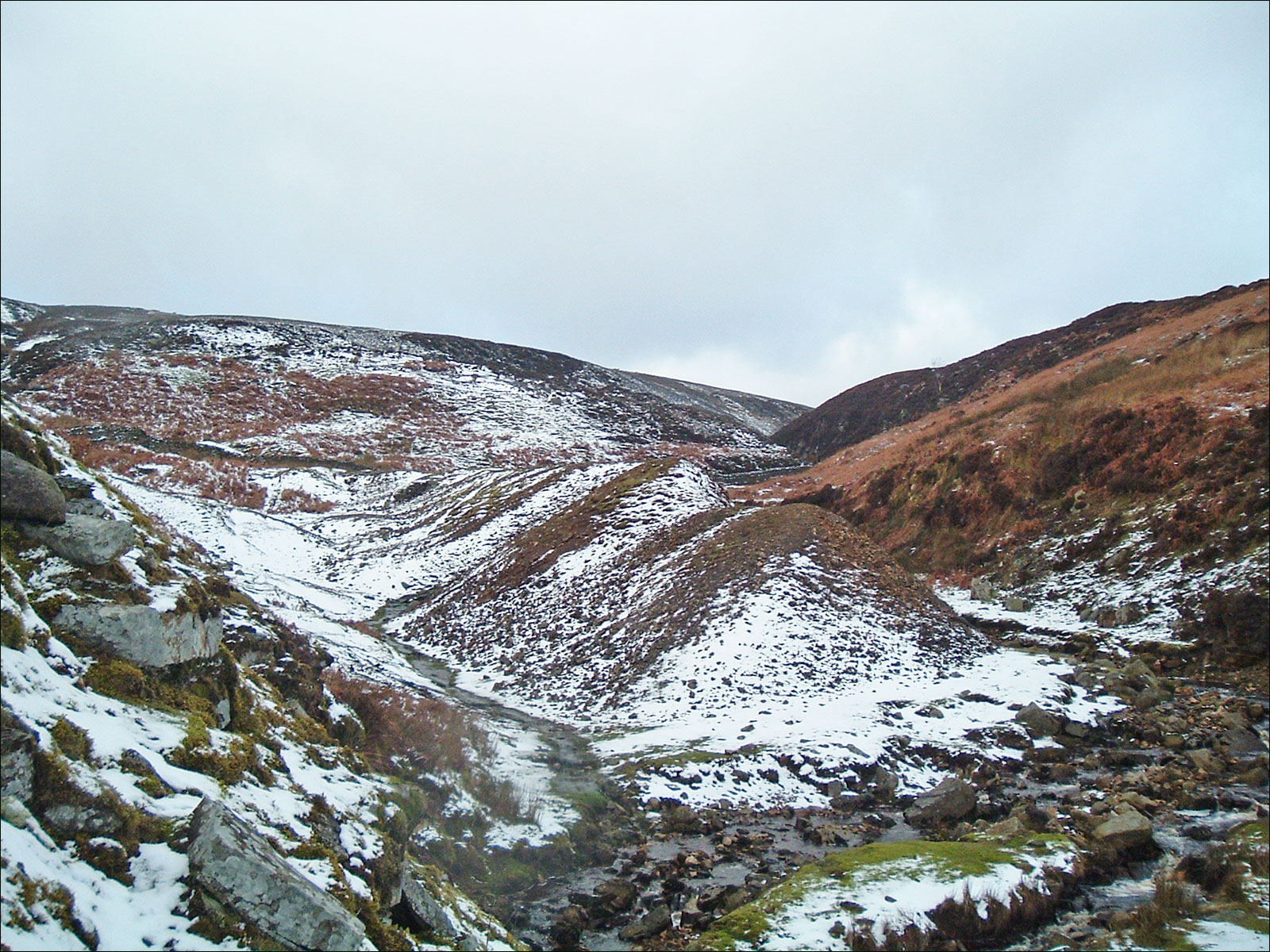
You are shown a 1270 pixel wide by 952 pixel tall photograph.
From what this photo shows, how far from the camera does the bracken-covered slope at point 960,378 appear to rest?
56.2 meters

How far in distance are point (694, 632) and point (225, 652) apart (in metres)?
14.6

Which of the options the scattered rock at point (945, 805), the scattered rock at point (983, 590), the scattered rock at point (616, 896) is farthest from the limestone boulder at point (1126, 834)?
the scattered rock at point (983, 590)

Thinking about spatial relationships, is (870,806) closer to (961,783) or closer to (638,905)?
Result: (961,783)

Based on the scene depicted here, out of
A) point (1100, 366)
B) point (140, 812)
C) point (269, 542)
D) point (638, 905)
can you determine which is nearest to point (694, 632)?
point (638, 905)

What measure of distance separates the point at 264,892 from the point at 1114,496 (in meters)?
32.1

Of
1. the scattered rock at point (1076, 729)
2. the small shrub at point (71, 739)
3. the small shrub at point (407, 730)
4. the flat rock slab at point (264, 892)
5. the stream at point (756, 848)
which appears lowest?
the stream at point (756, 848)

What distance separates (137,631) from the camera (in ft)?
24.7

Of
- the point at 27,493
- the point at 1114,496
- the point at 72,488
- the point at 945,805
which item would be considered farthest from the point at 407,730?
the point at 1114,496

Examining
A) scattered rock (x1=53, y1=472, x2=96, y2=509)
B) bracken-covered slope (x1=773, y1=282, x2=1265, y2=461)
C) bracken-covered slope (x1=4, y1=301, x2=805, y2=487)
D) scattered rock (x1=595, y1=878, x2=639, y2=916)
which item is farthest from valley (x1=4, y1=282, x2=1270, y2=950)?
bracken-covered slope (x1=4, y1=301, x2=805, y2=487)

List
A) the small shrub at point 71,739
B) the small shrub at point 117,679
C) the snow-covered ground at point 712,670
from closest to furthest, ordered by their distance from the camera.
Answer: the small shrub at point 71,739
the small shrub at point 117,679
the snow-covered ground at point 712,670

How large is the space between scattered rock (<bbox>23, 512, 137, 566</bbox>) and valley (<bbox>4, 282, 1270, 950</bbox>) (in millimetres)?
149

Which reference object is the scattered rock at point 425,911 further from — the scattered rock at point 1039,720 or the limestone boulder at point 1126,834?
the scattered rock at point 1039,720

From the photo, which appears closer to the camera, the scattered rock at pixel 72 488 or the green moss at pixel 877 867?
the green moss at pixel 877 867

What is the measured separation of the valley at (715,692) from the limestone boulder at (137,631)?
0.32ft
